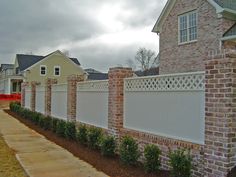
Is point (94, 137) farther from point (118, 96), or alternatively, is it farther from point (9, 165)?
point (9, 165)

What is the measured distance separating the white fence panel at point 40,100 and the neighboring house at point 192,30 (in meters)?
7.11

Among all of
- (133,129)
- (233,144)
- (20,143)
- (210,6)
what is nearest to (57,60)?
(210,6)

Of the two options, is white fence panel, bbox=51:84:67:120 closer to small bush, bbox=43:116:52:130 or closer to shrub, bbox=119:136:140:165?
small bush, bbox=43:116:52:130

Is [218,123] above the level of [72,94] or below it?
below

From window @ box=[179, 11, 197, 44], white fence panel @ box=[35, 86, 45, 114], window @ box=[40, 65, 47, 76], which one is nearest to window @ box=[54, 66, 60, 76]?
window @ box=[40, 65, 47, 76]

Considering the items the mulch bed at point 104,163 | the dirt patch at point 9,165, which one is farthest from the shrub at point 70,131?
the dirt patch at point 9,165

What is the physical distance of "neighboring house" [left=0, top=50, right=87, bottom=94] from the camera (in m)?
44.4

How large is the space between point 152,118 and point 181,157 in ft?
5.42

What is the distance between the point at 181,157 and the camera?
17.4 ft

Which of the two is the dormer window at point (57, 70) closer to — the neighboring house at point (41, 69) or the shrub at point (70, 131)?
the neighboring house at point (41, 69)

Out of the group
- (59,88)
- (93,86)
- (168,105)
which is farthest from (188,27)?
(168,105)

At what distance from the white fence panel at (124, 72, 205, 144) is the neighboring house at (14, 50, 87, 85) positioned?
120 feet

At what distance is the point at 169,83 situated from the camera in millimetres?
6289

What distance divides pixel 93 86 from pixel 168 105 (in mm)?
4105
